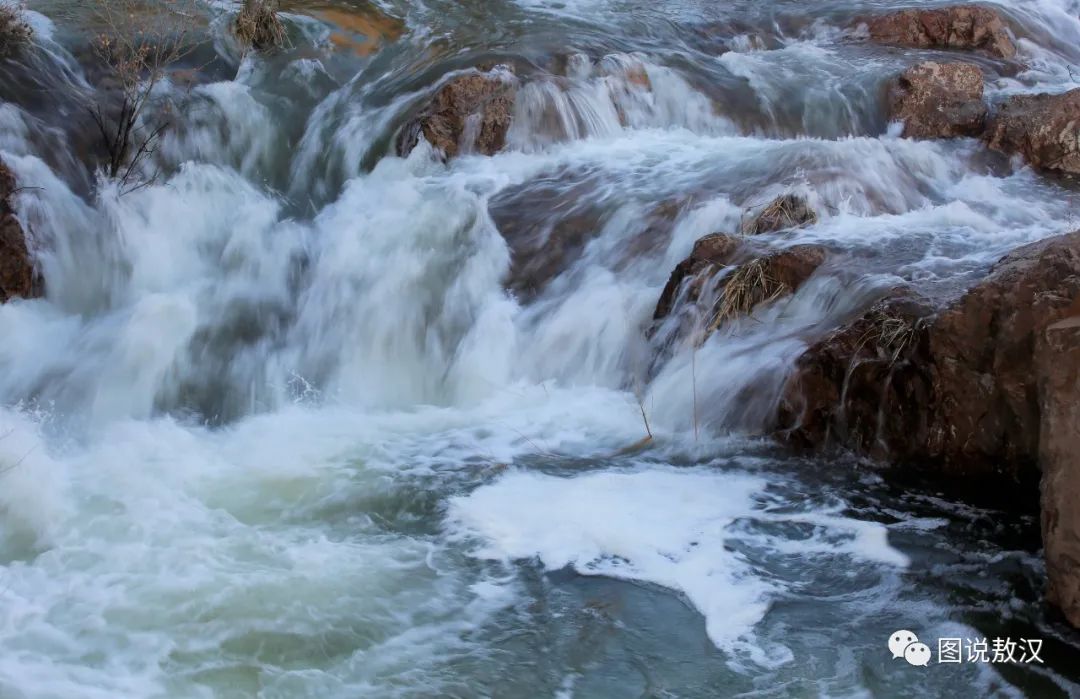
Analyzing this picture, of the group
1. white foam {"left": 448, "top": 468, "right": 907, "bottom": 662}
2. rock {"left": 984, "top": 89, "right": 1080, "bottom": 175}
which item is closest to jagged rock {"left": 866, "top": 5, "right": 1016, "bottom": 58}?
rock {"left": 984, "top": 89, "right": 1080, "bottom": 175}

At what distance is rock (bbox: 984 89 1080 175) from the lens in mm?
8805

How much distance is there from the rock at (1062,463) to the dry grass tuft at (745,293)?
6.95 ft

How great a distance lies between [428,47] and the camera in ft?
34.1

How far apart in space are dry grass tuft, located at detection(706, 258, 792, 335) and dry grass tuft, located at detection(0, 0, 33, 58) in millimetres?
5981

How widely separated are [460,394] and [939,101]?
18.5 feet

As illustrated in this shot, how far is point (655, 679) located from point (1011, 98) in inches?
300

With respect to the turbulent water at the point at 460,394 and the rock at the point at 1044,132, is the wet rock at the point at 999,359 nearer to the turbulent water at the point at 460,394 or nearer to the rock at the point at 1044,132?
the turbulent water at the point at 460,394

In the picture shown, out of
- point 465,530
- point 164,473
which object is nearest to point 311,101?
point 164,473

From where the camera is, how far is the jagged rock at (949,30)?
11.3m

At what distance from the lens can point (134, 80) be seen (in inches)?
326

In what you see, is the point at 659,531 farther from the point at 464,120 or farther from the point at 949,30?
the point at 949,30

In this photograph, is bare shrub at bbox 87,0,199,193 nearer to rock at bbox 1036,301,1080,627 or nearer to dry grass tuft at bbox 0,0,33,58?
dry grass tuft at bbox 0,0,33,58

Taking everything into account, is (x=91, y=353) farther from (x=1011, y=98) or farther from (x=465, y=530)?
(x=1011, y=98)

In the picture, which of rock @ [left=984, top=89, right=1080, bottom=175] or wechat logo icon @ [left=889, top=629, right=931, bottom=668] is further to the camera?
rock @ [left=984, top=89, right=1080, bottom=175]
